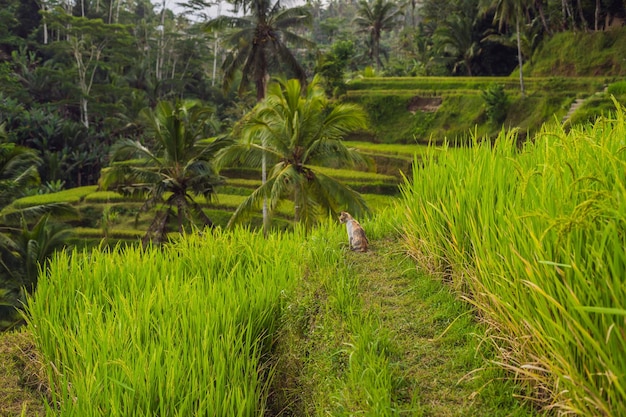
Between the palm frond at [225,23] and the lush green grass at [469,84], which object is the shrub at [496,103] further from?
the palm frond at [225,23]

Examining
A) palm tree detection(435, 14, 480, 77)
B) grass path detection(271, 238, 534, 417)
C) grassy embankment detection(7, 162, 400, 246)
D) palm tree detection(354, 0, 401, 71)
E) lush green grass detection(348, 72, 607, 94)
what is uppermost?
palm tree detection(354, 0, 401, 71)

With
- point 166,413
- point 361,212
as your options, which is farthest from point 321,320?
point 361,212

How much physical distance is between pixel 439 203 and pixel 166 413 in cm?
203

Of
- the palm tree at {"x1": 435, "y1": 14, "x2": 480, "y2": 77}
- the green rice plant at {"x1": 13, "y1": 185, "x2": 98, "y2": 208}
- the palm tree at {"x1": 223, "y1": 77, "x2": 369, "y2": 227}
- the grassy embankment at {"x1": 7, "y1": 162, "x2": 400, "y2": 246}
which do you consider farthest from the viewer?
the palm tree at {"x1": 435, "y1": 14, "x2": 480, "y2": 77}

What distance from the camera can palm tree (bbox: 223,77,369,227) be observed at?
9.02 meters

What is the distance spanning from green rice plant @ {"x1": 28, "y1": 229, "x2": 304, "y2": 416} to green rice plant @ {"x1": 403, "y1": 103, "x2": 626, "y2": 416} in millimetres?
1126

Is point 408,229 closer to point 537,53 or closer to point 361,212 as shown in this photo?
point 361,212

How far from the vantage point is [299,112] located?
930 cm

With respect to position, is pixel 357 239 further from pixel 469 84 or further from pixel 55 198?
pixel 469 84

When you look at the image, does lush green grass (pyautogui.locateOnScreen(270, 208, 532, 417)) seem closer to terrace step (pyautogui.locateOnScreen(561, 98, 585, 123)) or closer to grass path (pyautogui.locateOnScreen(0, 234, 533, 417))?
grass path (pyautogui.locateOnScreen(0, 234, 533, 417))

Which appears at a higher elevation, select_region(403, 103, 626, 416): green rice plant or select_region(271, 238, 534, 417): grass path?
select_region(403, 103, 626, 416): green rice plant

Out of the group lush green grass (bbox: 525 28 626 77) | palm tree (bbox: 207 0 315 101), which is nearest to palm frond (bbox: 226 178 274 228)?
palm tree (bbox: 207 0 315 101)

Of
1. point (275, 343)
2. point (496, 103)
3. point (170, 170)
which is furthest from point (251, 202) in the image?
point (496, 103)

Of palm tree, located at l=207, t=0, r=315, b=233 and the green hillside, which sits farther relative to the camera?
the green hillside
